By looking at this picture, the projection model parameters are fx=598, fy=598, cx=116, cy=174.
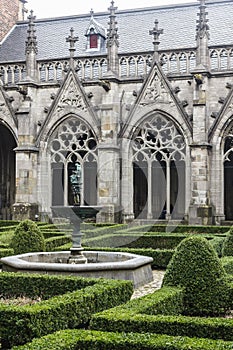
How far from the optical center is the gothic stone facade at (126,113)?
1978cm

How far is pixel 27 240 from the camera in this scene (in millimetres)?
13148

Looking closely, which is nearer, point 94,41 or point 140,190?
point 94,41

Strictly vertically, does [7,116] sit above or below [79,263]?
above

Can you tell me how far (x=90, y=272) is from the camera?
10.3m

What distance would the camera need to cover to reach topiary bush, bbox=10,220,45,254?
13.1 m

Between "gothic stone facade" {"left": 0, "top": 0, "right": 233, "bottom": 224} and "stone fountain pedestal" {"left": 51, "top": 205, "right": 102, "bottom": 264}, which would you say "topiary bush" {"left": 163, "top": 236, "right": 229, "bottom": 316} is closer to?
"stone fountain pedestal" {"left": 51, "top": 205, "right": 102, "bottom": 264}

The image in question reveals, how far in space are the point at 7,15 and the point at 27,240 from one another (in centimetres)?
1687

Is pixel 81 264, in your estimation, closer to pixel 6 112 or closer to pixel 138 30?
pixel 6 112

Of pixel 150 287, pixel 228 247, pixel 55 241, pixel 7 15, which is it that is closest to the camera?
pixel 150 287

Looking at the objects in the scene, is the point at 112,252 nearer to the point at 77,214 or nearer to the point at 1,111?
the point at 77,214

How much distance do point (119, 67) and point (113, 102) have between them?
1406 mm

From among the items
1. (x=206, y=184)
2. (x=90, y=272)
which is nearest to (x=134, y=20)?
(x=206, y=184)

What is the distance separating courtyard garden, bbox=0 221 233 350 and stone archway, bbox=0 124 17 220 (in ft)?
40.8

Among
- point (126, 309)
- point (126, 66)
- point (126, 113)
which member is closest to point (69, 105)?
point (126, 113)
